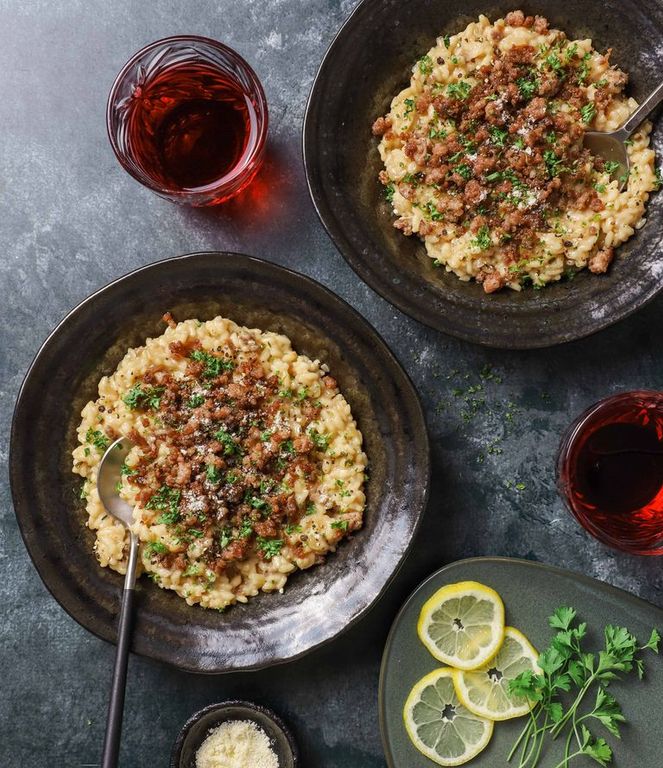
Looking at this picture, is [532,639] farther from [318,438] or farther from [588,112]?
[588,112]

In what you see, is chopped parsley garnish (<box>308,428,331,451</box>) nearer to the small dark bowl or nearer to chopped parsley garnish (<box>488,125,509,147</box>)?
the small dark bowl

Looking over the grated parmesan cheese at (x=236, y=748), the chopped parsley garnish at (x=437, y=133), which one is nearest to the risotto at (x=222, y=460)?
the grated parmesan cheese at (x=236, y=748)

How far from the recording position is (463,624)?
10.3ft

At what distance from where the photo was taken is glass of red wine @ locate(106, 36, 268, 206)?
3.13m

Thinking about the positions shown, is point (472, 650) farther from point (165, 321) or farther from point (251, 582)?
point (165, 321)

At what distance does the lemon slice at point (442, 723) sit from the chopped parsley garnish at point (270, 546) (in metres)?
0.83

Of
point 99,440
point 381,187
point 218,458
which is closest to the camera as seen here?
point 218,458

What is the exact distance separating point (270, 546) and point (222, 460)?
0.41 m

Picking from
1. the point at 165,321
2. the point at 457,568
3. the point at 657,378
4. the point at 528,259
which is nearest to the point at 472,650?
the point at 457,568

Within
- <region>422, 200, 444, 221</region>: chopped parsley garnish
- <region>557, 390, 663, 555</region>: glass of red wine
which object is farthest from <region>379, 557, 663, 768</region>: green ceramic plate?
<region>422, 200, 444, 221</region>: chopped parsley garnish

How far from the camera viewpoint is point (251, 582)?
3.08 m

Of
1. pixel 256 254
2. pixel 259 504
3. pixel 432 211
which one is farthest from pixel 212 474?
pixel 432 211

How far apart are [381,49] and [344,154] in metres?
0.47

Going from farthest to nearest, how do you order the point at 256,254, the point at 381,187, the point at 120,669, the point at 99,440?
the point at 256,254 → the point at 381,187 → the point at 99,440 → the point at 120,669
